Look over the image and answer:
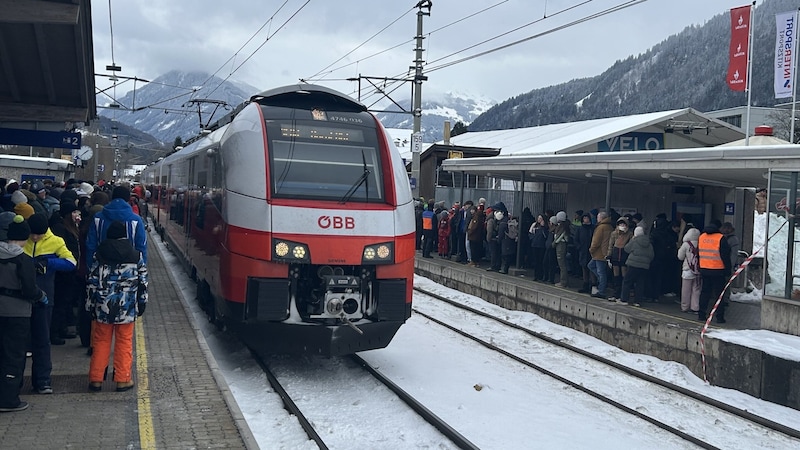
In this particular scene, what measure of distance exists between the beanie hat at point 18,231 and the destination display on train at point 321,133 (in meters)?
3.12

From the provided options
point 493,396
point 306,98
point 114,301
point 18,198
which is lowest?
point 493,396

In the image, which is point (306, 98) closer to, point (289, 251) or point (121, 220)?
point (289, 251)

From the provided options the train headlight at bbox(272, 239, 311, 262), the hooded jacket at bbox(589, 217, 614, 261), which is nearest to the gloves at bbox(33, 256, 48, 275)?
the train headlight at bbox(272, 239, 311, 262)

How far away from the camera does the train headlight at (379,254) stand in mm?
8078

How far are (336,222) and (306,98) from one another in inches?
74.6

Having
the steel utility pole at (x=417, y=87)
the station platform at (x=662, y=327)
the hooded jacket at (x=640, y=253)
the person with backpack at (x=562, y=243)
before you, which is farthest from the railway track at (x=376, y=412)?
the steel utility pole at (x=417, y=87)

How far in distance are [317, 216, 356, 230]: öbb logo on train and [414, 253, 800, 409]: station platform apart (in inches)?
212

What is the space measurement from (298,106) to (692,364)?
21.4 ft

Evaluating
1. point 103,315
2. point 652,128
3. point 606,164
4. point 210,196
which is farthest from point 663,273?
point 652,128

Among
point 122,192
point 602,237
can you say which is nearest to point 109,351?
point 122,192

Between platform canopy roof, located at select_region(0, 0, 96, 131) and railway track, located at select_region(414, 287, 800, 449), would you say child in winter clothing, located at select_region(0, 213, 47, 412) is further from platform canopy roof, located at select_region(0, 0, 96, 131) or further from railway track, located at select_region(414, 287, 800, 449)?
railway track, located at select_region(414, 287, 800, 449)

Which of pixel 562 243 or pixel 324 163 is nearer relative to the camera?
pixel 324 163

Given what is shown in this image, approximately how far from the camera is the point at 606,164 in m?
13.3

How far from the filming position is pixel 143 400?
6.49 m
